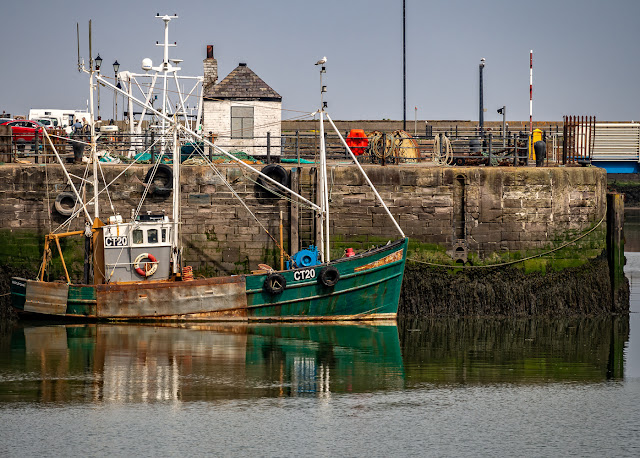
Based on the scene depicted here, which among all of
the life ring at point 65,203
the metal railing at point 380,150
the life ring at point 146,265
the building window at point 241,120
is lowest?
the life ring at point 146,265

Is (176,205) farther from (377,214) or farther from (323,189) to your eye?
(377,214)

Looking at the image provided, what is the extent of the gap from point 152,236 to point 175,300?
5.57 ft

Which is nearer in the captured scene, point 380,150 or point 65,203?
point 65,203

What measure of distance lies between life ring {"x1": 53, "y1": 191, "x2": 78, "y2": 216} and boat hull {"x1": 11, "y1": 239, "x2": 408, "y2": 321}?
2842 millimetres

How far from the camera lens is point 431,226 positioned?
2694cm

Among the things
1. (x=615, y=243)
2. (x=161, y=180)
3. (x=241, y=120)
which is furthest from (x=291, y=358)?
(x=241, y=120)

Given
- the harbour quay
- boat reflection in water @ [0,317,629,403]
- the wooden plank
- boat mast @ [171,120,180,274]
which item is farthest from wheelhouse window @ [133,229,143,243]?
the harbour quay

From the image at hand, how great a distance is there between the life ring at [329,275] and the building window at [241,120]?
27.5 feet

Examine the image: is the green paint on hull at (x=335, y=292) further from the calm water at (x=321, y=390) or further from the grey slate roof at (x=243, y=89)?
the grey slate roof at (x=243, y=89)

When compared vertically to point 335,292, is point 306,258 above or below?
above

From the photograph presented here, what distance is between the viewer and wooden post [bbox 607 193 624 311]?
26.9m

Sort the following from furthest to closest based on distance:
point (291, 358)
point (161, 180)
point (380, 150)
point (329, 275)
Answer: point (380, 150)
point (161, 180)
point (329, 275)
point (291, 358)

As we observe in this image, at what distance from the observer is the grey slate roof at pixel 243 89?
31233 mm

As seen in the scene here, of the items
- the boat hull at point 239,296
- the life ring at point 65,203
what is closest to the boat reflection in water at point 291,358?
the boat hull at point 239,296
